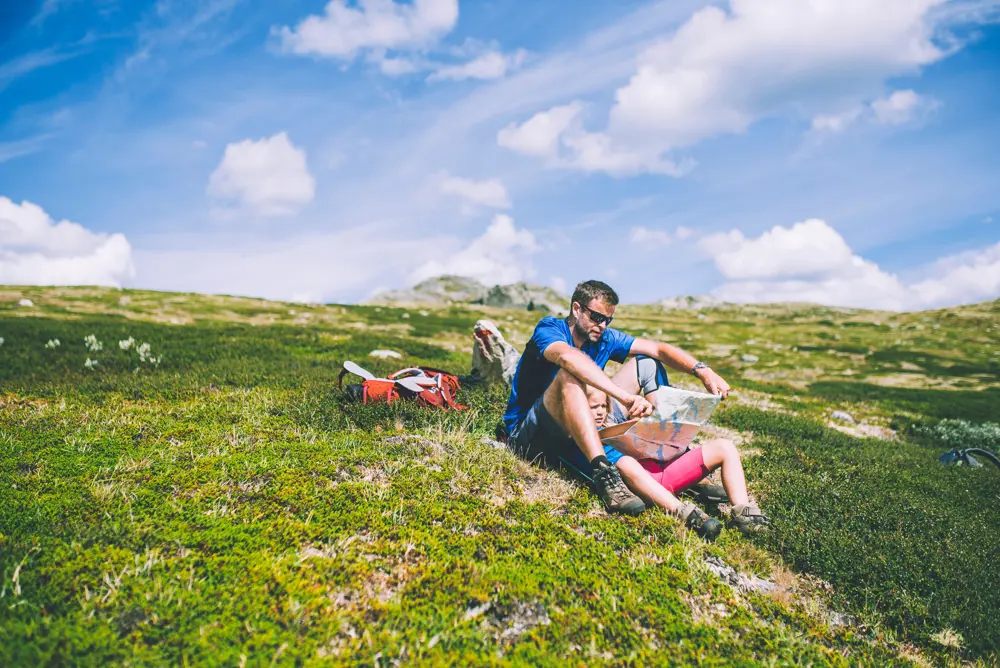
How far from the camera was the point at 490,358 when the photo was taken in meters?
11.2

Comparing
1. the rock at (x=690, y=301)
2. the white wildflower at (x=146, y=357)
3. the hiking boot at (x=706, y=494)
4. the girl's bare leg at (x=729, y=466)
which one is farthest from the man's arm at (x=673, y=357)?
the rock at (x=690, y=301)

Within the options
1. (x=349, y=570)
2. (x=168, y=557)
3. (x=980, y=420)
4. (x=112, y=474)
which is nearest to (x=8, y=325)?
(x=112, y=474)

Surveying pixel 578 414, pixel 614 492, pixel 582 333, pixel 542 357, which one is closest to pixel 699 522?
pixel 614 492

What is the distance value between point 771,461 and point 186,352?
1389 centimetres

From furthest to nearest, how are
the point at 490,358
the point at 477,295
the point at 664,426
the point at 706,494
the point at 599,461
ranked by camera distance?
the point at 477,295
the point at 490,358
the point at 706,494
the point at 664,426
the point at 599,461

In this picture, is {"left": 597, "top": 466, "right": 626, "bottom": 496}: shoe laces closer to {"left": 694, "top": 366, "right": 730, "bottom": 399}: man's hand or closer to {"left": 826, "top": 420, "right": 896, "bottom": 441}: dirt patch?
{"left": 694, "top": 366, "right": 730, "bottom": 399}: man's hand

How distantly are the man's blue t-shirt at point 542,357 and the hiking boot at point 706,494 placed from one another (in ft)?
6.40

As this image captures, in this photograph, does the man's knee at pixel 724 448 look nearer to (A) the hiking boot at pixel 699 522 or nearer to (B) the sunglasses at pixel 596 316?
(A) the hiking boot at pixel 699 522

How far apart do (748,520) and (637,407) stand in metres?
1.85

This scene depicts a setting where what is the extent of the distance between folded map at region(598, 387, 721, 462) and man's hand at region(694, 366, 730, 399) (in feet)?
1.92

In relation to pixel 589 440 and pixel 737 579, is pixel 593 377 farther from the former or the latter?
pixel 737 579

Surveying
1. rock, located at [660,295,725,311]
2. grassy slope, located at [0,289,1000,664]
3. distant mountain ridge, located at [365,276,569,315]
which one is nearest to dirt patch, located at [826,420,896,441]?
grassy slope, located at [0,289,1000,664]

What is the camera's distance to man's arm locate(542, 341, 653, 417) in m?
5.38

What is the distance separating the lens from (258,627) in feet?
10.7
